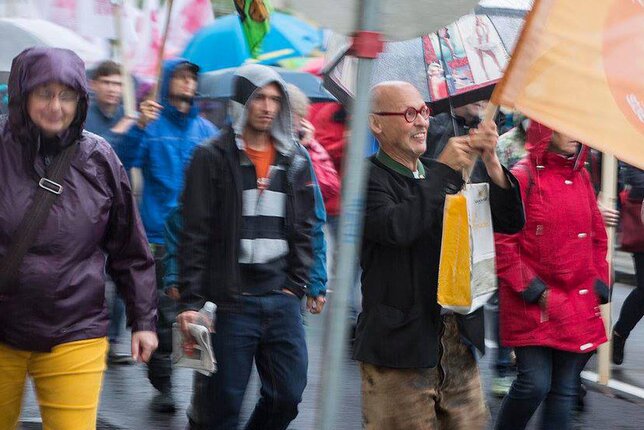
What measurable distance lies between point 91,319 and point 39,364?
0.74 ft

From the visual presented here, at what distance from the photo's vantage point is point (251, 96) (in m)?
5.55

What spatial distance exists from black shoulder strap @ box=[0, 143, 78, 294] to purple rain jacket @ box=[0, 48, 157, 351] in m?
0.02

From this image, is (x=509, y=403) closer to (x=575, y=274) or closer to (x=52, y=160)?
(x=575, y=274)

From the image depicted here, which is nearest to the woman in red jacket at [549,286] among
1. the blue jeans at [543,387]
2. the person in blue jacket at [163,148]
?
the blue jeans at [543,387]

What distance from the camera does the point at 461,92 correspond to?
5469mm

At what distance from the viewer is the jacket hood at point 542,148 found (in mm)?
5949

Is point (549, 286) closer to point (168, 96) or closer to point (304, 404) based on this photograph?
point (304, 404)

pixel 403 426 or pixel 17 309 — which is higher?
pixel 17 309

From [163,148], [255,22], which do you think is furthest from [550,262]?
[255,22]

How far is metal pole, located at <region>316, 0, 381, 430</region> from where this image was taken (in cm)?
356

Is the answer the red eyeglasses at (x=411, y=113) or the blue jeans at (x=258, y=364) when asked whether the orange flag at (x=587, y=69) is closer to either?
the red eyeglasses at (x=411, y=113)

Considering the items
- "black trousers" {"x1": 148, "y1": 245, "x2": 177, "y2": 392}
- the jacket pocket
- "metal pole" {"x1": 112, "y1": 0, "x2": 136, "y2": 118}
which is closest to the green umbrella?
"metal pole" {"x1": 112, "y1": 0, "x2": 136, "y2": 118}

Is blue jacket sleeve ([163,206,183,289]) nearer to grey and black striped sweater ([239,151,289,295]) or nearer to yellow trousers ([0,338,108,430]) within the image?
grey and black striped sweater ([239,151,289,295])

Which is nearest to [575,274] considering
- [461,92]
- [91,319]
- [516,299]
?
[516,299]
